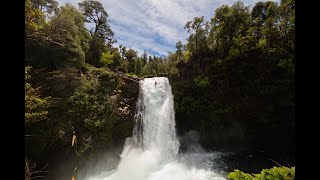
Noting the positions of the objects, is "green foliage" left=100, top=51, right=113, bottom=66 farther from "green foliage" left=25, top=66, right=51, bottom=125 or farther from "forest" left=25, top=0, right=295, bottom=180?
"green foliage" left=25, top=66, right=51, bottom=125

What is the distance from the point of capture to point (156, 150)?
16.3 meters

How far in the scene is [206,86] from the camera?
19.2 m

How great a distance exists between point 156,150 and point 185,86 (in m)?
7.04

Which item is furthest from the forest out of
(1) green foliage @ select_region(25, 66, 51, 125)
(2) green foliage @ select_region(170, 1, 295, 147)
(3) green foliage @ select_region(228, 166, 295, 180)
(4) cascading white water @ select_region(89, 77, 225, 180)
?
(3) green foliage @ select_region(228, 166, 295, 180)

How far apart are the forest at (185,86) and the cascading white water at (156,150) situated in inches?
40.0

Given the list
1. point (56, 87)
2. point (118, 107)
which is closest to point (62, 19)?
point (56, 87)

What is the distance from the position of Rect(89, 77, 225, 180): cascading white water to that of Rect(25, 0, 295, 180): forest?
3.34 ft

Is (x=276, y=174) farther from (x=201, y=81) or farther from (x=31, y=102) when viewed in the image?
(x=201, y=81)

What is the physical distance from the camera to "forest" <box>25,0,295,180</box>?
12922 mm

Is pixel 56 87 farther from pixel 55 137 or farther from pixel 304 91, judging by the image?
pixel 304 91

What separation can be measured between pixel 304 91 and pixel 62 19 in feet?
52.3

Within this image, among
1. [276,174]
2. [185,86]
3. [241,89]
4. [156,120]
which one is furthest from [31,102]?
[241,89]

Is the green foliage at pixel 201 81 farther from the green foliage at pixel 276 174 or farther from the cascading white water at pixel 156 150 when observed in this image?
the green foliage at pixel 276 174

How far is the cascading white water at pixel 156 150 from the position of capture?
12977 mm
